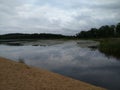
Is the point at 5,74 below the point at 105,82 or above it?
above

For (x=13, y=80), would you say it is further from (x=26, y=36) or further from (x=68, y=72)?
(x=26, y=36)

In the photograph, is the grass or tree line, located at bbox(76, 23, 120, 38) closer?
the grass

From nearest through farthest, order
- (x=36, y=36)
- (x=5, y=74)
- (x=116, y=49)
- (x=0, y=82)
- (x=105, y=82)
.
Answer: (x=0, y=82) → (x=5, y=74) → (x=105, y=82) → (x=116, y=49) → (x=36, y=36)

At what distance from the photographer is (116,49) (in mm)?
26484

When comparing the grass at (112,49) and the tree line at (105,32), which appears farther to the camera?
the tree line at (105,32)

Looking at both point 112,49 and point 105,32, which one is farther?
point 105,32

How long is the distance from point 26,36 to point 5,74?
140m

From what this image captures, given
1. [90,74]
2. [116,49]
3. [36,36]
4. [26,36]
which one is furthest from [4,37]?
[90,74]

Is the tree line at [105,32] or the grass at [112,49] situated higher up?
the tree line at [105,32]

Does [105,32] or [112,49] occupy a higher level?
[105,32]

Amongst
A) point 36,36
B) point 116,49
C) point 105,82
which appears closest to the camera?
point 105,82

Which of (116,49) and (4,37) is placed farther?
(4,37)

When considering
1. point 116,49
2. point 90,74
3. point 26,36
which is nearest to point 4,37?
point 26,36

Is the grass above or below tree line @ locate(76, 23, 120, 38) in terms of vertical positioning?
Answer: below
